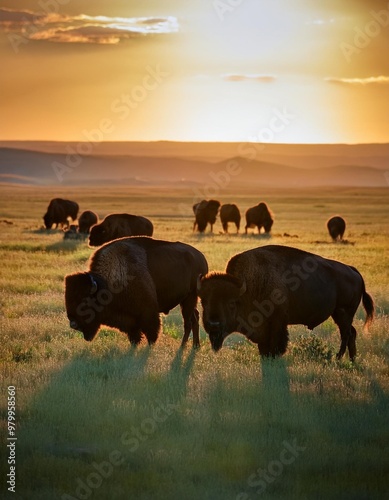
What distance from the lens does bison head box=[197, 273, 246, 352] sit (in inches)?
365

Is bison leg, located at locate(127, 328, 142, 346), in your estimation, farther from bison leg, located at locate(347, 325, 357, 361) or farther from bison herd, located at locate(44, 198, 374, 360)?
bison leg, located at locate(347, 325, 357, 361)

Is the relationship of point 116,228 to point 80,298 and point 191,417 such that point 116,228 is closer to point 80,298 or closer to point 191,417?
point 80,298

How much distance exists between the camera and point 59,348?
1139cm

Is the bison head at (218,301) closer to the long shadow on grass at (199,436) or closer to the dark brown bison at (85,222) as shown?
the long shadow on grass at (199,436)

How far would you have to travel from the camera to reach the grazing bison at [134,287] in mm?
10320

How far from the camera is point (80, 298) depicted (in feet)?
33.6

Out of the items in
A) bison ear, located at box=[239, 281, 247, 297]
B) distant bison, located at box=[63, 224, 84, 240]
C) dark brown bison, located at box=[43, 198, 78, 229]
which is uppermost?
dark brown bison, located at box=[43, 198, 78, 229]

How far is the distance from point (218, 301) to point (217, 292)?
0.12 metres

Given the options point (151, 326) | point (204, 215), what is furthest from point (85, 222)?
point (151, 326)

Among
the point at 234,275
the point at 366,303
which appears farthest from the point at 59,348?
the point at 366,303

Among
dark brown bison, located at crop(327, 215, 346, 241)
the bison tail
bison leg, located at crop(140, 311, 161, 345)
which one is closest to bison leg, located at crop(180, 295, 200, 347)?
bison leg, located at crop(140, 311, 161, 345)

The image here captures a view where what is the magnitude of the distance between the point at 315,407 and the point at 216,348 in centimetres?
151

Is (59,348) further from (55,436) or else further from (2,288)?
(2,288)

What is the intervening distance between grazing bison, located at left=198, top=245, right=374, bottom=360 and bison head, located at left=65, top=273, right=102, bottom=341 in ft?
5.77
